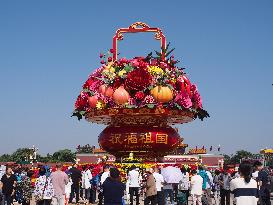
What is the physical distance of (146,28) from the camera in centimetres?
2333

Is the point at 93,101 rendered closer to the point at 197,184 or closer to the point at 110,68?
the point at 110,68

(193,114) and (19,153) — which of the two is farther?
(19,153)

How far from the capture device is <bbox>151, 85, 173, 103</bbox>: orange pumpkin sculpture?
68.2ft

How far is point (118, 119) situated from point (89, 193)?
3202mm

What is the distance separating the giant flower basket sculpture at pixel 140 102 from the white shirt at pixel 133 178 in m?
3.44

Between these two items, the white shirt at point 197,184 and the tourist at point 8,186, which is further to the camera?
the white shirt at point 197,184

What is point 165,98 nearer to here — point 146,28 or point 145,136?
point 145,136

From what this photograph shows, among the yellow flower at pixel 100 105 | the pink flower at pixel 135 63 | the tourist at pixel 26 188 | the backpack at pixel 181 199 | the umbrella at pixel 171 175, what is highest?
the pink flower at pixel 135 63

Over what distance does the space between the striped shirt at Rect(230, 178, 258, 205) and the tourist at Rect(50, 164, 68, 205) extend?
245 inches

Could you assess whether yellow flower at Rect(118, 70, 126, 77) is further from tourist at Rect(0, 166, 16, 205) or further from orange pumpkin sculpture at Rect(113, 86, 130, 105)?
tourist at Rect(0, 166, 16, 205)

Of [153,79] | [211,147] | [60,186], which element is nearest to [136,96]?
[153,79]

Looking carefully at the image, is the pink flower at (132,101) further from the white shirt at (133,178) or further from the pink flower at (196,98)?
the white shirt at (133,178)

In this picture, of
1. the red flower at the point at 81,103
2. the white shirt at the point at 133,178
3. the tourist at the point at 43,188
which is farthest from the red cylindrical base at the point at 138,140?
the tourist at the point at 43,188

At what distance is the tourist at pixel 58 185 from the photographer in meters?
13.1
